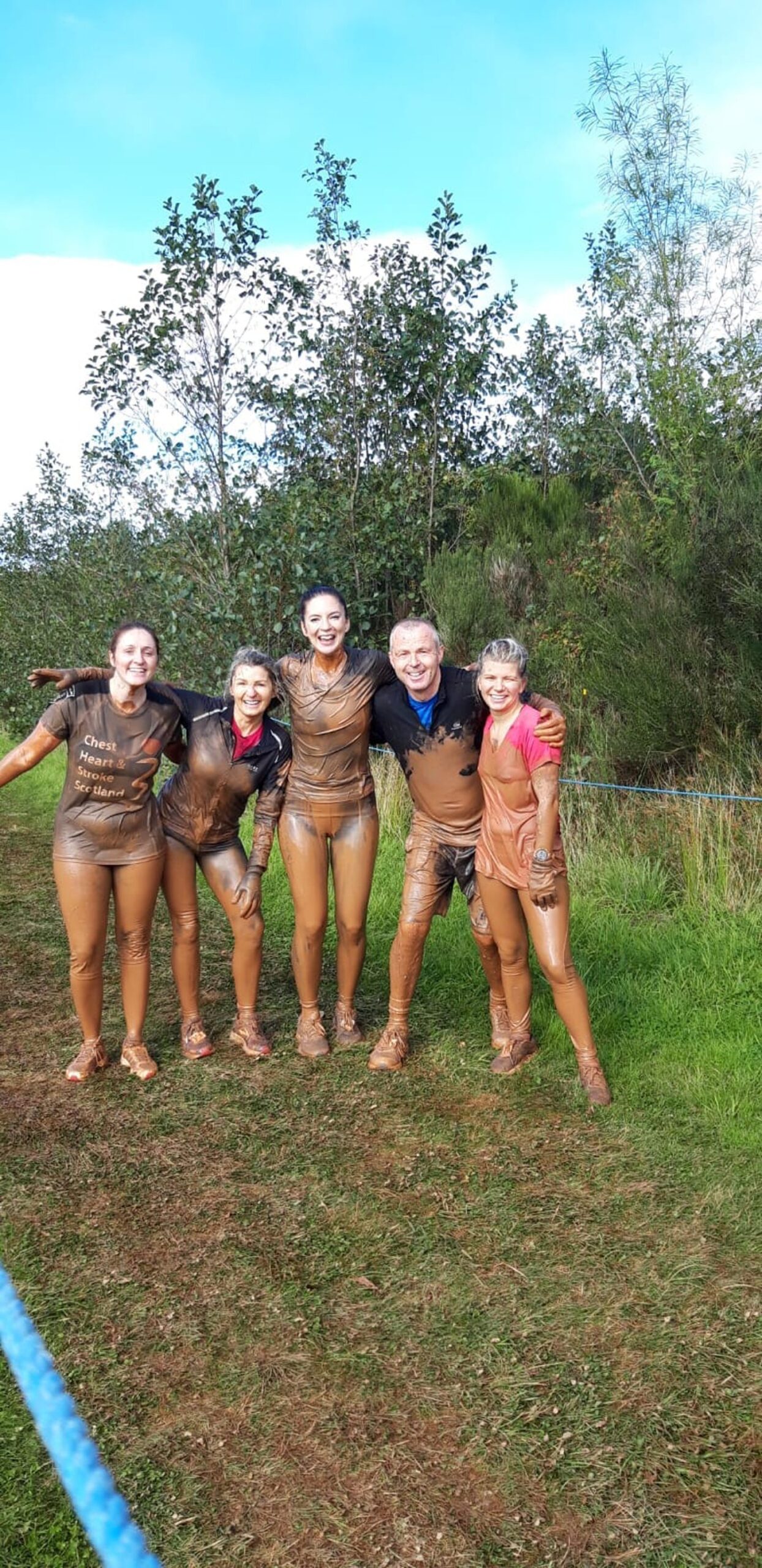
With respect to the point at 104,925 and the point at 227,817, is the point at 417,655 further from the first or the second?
the point at 104,925

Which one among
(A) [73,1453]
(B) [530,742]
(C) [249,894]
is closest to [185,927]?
(C) [249,894]

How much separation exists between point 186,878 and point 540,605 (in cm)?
495

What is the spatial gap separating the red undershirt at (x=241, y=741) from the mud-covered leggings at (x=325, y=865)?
0.28 m

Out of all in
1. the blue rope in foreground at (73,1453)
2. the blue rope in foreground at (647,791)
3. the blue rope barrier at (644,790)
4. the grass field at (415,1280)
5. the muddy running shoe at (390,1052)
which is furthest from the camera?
the blue rope in foreground at (647,791)

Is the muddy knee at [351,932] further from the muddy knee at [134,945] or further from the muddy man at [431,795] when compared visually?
the muddy knee at [134,945]

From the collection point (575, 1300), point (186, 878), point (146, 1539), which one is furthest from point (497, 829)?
point (146, 1539)

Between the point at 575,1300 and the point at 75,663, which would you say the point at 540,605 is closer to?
the point at 575,1300

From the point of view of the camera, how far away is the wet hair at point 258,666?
190 inches

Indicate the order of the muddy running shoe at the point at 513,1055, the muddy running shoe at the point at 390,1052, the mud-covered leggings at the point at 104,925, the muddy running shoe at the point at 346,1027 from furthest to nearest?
the muddy running shoe at the point at 346,1027
the muddy running shoe at the point at 390,1052
the muddy running shoe at the point at 513,1055
the mud-covered leggings at the point at 104,925

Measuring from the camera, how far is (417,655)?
4.61m

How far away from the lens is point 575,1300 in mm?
3289

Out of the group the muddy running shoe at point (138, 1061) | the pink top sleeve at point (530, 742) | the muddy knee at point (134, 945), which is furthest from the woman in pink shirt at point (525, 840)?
the muddy running shoe at point (138, 1061)

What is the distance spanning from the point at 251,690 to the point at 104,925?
44.0 inches

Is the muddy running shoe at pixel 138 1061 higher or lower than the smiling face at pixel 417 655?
lower
